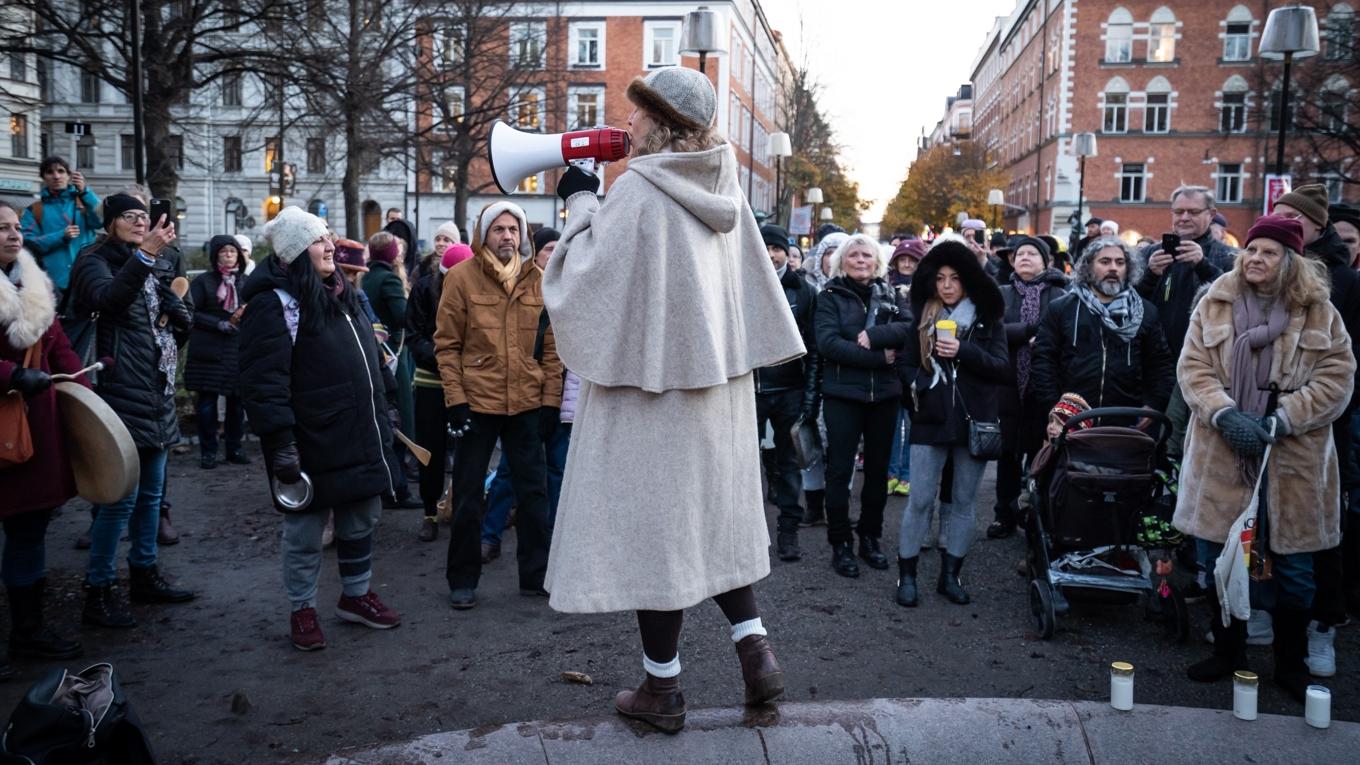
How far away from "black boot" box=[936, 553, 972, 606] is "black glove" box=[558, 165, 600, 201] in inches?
136

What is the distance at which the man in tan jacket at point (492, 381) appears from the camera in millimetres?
5723

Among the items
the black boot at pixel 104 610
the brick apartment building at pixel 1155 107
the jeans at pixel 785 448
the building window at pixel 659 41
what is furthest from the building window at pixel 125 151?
the black boot at pixel 104 610

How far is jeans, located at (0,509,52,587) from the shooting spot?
4711 millimetres

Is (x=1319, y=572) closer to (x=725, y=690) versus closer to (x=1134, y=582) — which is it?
(x=1134, y=582)

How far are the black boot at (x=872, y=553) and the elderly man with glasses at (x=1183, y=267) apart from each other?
2.19 metres

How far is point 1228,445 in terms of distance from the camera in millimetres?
4727

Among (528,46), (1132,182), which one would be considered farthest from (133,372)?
(1132,182)

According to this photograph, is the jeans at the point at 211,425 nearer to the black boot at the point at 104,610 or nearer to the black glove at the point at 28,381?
the black boot at the point at 104,610

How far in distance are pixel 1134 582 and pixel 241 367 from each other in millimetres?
4548

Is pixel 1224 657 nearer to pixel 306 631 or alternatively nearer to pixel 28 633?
pixel 306 631

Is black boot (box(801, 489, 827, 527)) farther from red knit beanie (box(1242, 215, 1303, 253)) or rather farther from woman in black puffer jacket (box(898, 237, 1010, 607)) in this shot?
red knit beanie (box(1242, 215, 1303, 253))

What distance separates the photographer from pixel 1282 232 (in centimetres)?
468

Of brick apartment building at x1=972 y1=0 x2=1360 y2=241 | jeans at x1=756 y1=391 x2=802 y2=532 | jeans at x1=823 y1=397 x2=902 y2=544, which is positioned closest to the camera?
jeans at x1=823 y1=397 x2=902 y2=544

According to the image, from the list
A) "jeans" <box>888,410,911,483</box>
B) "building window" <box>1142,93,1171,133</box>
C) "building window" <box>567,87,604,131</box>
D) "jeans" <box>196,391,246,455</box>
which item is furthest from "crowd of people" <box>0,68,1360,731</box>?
"building window" <box>1142,93,1171,133</box>
